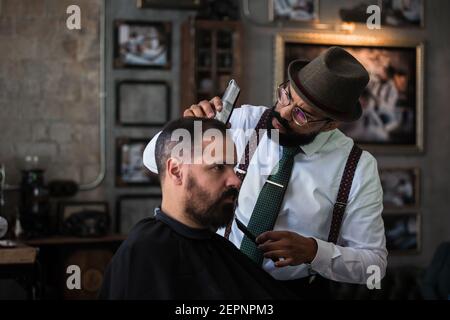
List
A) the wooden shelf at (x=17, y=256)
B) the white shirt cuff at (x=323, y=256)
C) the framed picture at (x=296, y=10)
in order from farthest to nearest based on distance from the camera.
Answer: the framed picture at (x=296, y=10) < the wooden shelf at (x=17, y=256) < the white shirt cuff at (x=323, y=256)

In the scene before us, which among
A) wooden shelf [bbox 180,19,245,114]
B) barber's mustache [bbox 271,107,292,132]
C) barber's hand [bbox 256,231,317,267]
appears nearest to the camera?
barber's hand [bbox 256,231,317,267]

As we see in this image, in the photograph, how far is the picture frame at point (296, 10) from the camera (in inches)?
206

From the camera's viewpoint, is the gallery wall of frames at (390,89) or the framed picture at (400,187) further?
the framed picture at (400,187)

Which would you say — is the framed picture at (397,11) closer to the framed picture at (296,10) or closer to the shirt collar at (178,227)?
the framed picture at (296,10)

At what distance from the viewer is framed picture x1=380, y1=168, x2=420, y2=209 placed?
18.5 ft

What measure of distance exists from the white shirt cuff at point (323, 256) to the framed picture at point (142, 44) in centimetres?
308

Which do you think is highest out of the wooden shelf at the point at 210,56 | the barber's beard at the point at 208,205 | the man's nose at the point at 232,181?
the wooden shelf at the point at 210,56

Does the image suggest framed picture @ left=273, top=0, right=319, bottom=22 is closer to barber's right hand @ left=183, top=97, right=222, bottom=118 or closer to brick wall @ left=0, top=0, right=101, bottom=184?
brick wall @ left=0, top=0, right=101, bottom=184

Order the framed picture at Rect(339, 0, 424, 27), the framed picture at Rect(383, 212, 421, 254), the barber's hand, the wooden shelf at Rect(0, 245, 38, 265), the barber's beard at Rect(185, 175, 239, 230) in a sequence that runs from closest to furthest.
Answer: the barber's beard at Rect(185, 175, 239, 230)
the barber's hand
the wooden shelf at Rect(0, 245, 38, 265)
the framed picture at Rect(339, 0, 424, 27)
the framed picture at Rect(383, 212, 421, 254)

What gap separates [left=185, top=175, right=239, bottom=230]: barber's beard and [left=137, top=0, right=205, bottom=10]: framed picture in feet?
10.6

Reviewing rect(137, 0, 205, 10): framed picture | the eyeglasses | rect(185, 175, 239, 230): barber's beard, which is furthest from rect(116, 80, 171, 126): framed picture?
rect(185, 175, 239, 230): barber's beard

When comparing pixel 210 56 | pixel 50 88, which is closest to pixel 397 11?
pixel 210 56

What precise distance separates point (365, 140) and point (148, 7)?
6.53 feet

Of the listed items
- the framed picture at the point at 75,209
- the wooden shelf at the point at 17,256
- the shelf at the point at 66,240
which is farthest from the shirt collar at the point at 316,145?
the framed picture at the point at 75,209
